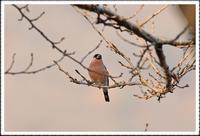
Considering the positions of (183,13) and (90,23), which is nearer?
(183,13)

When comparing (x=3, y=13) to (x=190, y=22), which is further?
(x=3, y=13)

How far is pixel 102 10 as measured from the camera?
2102 millimetres

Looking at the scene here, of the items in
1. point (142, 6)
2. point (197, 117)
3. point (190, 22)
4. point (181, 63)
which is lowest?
point (197, 117)

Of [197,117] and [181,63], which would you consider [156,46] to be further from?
[181,63]

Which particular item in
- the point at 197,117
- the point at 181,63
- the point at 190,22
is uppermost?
the point at 181,63

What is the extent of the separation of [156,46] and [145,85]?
1.47 meters

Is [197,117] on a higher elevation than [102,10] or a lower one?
lower

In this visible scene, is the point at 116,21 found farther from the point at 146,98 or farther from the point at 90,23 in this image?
the point at 146,98

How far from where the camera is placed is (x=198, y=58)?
333cm

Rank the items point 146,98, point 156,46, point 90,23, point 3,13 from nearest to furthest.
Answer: point 156,46 → point 90,23 → point 3,13 → point 146,98

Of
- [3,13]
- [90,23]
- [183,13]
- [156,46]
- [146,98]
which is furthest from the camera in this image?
[146,98]

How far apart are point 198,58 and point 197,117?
1.68 feet

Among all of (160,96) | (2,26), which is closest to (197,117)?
(160,96)

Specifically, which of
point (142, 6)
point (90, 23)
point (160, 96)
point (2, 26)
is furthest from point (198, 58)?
point (2, 26)
